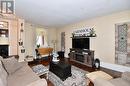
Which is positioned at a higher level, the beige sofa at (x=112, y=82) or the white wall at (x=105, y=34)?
the white wall at (x=105, y=34)

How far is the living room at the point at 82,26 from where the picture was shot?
333 cm

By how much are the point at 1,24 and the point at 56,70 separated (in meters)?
3.46

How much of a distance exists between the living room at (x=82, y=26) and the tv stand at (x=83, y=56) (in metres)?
0.06

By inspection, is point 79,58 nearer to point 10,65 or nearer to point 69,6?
point 69,6

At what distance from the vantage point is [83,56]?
5.35m

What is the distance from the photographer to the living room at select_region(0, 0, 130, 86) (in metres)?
3.33

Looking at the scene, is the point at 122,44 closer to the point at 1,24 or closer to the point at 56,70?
the point at 56,70

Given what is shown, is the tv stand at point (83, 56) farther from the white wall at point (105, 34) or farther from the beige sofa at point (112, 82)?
the beige sofa at point (112, 82)

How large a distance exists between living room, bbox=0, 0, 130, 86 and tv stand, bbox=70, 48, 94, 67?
62 millimetres

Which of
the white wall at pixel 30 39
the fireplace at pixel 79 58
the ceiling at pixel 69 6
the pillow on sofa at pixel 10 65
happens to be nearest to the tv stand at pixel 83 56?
the fireplace at pixel 79 58

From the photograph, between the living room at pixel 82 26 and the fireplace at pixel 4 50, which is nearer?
the living room at pixel 82 26

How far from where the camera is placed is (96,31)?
198 inches

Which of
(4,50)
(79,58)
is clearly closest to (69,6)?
(79,58)

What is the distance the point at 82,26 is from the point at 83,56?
1723 mm
